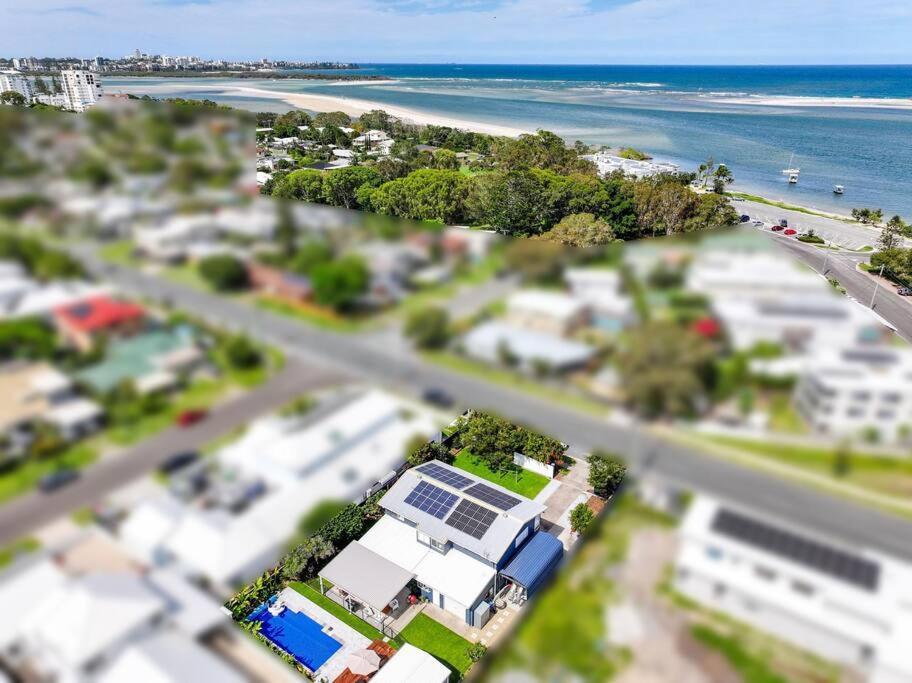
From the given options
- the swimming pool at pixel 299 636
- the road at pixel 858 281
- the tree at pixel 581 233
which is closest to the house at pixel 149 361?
the swimming pool at pixel 299 636

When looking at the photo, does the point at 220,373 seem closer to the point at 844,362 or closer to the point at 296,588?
the point at 844,362

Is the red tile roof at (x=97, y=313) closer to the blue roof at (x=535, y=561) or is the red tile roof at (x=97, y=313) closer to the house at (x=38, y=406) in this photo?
the house at (x=38, y=406)

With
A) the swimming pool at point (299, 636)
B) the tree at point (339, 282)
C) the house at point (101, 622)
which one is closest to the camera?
the house at point (101, 622)

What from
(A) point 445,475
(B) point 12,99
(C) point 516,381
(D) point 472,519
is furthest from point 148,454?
(B) point 12,99

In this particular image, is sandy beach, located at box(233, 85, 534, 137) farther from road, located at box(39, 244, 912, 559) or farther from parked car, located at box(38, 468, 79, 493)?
parked car, located at box(38, 468, 79, 493)

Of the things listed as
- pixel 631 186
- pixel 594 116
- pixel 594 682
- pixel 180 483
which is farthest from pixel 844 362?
pixel 594 116

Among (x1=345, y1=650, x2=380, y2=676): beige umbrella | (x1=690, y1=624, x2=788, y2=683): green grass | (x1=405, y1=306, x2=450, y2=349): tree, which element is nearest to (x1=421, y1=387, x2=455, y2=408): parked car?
(x1=405, y1=306, x2=450, y2=349): tree

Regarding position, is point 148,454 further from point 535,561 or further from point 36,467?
point 535,561
